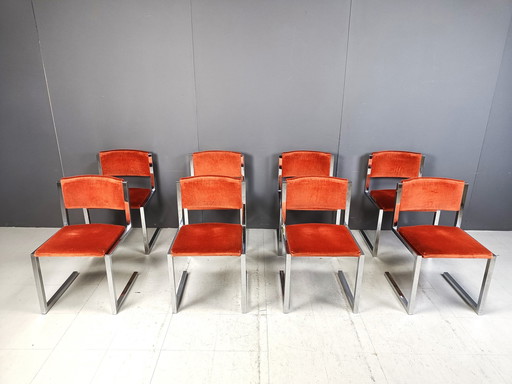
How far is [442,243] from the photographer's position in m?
2.20

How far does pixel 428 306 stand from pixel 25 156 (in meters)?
3.63

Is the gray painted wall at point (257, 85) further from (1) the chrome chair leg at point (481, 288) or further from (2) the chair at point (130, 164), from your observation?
(1) the chrome chair leg at point (481, 288)

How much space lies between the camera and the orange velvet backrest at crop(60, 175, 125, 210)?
91.2 inches

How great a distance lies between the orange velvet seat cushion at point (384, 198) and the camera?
9.07 feet

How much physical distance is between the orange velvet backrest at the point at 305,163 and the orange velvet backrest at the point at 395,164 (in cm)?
41

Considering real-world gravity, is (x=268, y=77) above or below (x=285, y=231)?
above

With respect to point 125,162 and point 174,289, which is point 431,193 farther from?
point 125,162

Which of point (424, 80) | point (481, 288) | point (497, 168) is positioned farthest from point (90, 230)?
point (497, 168)

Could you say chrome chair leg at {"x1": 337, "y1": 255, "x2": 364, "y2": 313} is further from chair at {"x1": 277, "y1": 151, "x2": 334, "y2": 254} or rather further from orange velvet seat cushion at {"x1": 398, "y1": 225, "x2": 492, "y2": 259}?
chair at {"x1": 277, "y1": 151, "x2": 334, "y2": 254}

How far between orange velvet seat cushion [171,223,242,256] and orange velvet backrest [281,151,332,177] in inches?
35.6

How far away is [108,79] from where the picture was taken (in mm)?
2957

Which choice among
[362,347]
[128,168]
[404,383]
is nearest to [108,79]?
[128,168]

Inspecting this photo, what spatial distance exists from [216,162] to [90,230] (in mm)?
1177

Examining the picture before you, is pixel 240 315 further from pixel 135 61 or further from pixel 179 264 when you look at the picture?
pixel 135 61
